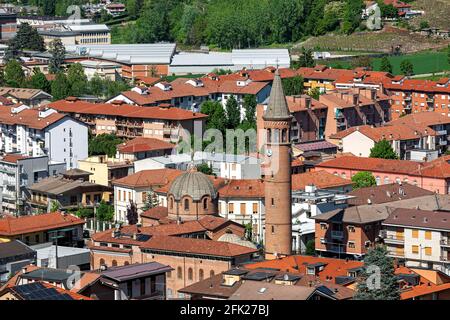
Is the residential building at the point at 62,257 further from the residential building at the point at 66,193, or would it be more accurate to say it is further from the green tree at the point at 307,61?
the green tree at the point at 307,61

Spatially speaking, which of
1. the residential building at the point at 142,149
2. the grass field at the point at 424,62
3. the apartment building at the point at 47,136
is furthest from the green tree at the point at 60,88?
the grass field at the point at 424,62

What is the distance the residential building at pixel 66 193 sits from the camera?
73.6 ft

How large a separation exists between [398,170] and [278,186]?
709 centimetres

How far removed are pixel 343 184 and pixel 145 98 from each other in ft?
34.6

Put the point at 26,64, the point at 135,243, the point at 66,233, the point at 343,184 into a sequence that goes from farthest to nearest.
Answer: the point at 26,64, the point at 343,184, the point at 66,233, the point at 135,243

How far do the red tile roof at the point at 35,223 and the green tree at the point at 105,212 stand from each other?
2395mm

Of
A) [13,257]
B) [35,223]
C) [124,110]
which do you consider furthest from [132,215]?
[124,110]

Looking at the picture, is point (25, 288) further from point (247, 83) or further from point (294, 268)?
point (247, 83)

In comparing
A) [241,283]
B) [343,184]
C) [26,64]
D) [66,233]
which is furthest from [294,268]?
[26,64]

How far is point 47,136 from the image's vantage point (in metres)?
26.7

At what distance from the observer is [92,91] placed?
3519 centimetres

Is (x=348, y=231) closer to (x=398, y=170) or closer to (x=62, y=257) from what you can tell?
(x=62, y=257)
